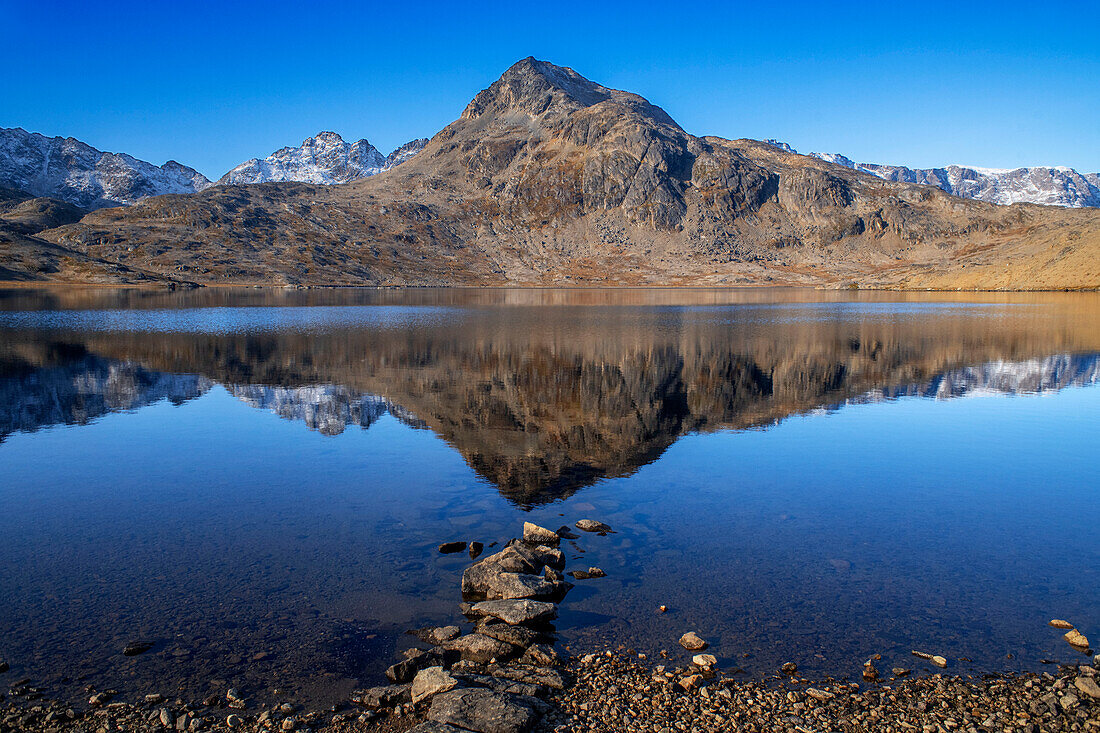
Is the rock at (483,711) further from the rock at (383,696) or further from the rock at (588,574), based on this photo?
the rock at (588,574)

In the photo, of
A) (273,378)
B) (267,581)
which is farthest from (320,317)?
(267,581)

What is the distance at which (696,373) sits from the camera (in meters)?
40.9

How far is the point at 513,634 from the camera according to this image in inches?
440

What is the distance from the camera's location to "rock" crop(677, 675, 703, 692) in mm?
9648

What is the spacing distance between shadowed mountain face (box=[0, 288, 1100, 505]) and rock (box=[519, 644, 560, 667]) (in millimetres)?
7973

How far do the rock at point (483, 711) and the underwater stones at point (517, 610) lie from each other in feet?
7.24

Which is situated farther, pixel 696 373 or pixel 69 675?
pixel 696 373

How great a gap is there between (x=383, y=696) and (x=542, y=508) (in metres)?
9.00

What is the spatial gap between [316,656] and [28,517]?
1163 centimetres

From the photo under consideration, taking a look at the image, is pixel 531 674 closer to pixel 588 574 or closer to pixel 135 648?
pixel 588 574

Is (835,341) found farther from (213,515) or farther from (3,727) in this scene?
(3,727)

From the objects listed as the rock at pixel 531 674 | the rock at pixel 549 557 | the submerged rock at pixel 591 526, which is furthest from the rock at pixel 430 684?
the submerged rock at pixel 591 526

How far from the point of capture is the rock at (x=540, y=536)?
1517cm

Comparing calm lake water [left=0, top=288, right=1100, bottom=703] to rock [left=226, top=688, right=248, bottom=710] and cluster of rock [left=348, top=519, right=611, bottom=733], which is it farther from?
cluster of rock [left=348, top=519, right=611, bottom=733]
